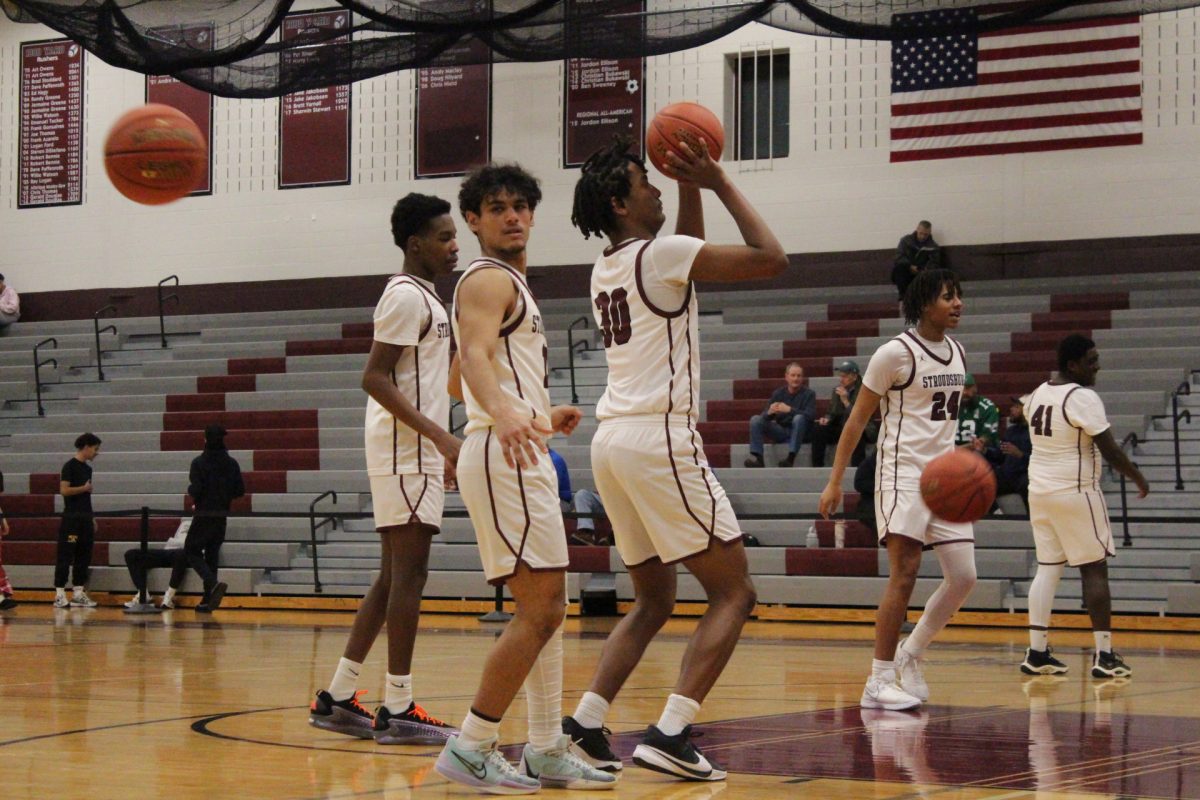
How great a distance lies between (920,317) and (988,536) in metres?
6.36

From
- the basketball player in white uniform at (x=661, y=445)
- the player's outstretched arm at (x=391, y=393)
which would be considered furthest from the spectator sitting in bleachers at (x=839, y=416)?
the basketball player in white uniform at (x=661, y=445)

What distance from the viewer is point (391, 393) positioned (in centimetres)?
585

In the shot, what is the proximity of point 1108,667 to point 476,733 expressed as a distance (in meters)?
4.93

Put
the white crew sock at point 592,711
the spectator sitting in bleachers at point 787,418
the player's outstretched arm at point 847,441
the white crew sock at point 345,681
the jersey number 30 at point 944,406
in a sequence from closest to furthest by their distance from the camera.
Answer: the white crew sock at point 592,711 → the white crew sock at point 345,681 → the player's outstretched arm at point 847,441 → the jersey number 30 at point 944,406 → the spectator sitting in bleachers at point 787,418

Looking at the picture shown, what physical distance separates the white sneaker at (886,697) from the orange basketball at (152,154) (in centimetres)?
394

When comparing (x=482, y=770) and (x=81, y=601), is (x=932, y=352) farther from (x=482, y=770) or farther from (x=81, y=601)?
(x=81, y=601)

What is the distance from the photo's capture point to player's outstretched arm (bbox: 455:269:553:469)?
441 cm

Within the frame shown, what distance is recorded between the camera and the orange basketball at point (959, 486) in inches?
267

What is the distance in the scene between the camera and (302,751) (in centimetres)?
553

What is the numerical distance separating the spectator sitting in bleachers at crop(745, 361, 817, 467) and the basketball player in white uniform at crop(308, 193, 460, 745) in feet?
29.2

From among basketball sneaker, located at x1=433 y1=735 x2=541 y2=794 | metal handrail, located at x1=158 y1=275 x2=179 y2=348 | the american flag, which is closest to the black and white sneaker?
basketball sneaker, located at x1=433 y1=735 x2=541 y2=794

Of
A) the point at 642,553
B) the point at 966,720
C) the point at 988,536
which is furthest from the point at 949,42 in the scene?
the point at 642,553

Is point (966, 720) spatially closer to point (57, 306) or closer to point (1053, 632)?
point (1053, 632)

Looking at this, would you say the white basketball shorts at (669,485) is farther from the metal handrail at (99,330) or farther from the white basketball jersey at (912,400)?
the metal handrail at (99,330)
